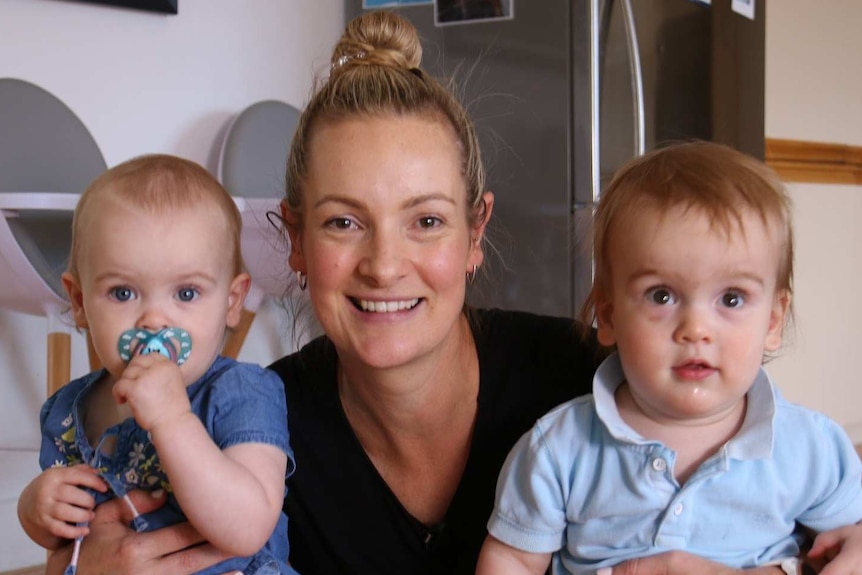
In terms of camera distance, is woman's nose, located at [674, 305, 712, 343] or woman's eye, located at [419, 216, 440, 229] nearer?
woman's nose, located at [674, 305, 712, 343]

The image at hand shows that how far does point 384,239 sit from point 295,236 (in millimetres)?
199

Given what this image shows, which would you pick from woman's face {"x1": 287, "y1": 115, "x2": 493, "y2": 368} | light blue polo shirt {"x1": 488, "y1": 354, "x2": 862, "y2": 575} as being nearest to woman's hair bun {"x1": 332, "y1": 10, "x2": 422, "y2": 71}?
woman's face {"x1": 287, "y1": 115, "x2": 493, "y2": 368}

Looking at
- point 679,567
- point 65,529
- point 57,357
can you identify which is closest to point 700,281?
point 679,567

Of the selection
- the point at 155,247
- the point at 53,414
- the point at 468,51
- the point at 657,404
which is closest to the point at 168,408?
the point at 155,247

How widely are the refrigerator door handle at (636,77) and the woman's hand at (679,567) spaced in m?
1.78

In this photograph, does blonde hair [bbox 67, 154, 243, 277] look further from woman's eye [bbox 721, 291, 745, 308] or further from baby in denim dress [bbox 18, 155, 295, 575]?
woman's eye [bbox 721, 291, 745, 308]

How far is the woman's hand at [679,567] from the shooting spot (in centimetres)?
110

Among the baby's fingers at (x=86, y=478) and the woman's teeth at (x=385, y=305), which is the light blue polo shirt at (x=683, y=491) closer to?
the woman's teeth at (x=385, y=305)

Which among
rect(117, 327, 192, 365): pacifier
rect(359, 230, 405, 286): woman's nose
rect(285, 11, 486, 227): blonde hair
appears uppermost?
rect(285, 11, 486, 227): blonde hair

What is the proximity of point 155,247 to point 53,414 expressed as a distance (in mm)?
305

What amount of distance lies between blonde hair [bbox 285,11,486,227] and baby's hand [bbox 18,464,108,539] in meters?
0.45

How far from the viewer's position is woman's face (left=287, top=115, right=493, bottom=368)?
1247 millimetres

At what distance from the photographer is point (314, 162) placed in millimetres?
1315

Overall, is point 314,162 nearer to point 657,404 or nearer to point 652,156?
point 652,156
